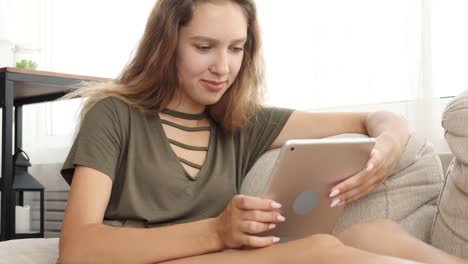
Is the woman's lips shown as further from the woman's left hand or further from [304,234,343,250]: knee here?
[304,234,343,250]: knee

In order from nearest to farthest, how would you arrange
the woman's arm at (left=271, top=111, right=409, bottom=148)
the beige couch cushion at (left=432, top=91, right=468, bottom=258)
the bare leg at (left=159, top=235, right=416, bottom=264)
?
the bare leg at (left=159, top=235, right=416, bottom=264) → the beige couch cushion at (left=432, top=91, right=468, bottom=258) → the woman's arm at (left=271, top=111, right=409, bottom=148)

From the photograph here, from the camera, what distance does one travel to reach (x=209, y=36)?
4.94 ft

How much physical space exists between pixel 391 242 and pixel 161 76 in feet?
1.88

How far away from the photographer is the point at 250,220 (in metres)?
1.17

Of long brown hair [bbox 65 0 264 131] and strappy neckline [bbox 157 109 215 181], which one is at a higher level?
long brown hair [bbox 65 0 264 131]

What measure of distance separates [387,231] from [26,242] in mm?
736

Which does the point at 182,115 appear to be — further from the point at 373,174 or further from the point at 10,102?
the point at 10,102

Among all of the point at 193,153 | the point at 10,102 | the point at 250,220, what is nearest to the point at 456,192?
the point at 250,220

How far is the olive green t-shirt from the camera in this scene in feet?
4.66

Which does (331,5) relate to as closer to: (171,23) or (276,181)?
(171,23)

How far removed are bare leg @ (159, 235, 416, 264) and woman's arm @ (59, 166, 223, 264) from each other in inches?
1.4

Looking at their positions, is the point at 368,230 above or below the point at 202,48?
below

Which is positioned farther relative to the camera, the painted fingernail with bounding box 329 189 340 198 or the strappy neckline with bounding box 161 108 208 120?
the strappy neckline with bounding box 161 108 208 120

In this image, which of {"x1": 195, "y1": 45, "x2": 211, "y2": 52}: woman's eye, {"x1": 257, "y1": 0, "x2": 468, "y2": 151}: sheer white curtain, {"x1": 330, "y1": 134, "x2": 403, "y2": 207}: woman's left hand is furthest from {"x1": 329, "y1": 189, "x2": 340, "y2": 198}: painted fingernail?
{"x1": 257, "y1": 0, "x2": 468, "y2": 151}: sheer white curtain
